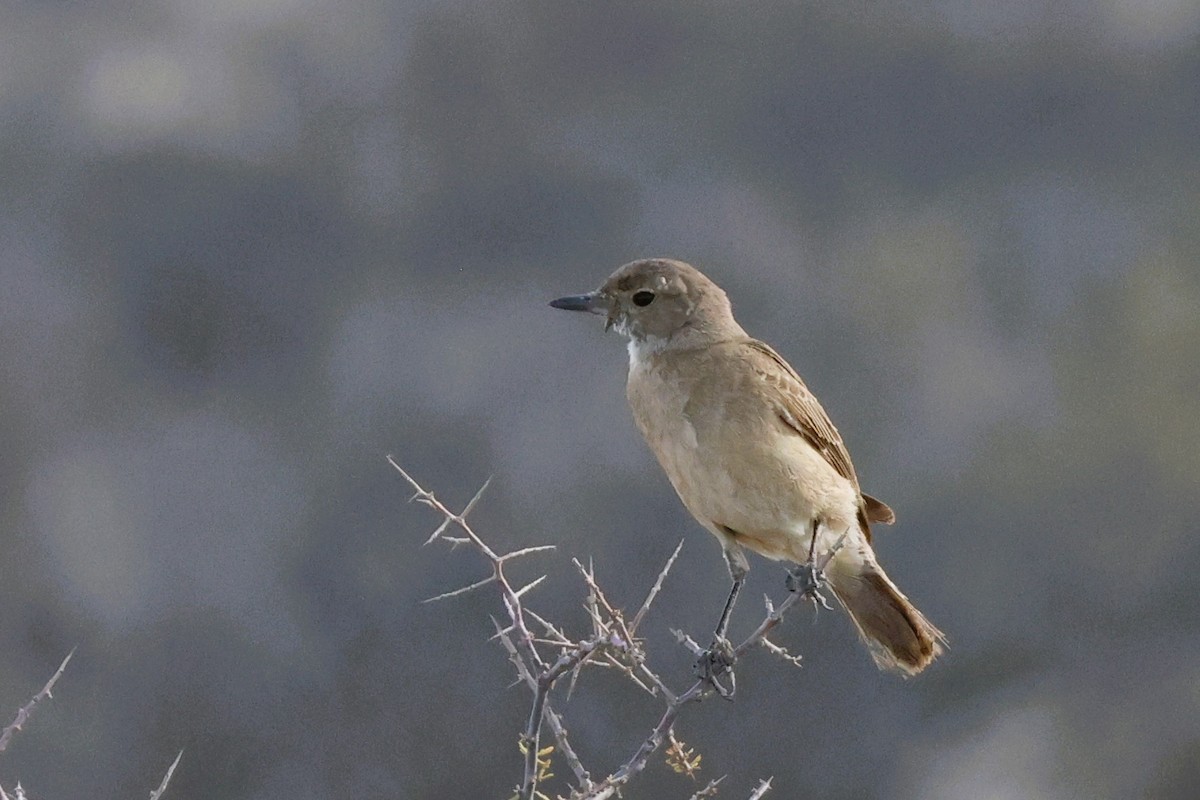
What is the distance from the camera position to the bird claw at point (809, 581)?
2769 millimetres

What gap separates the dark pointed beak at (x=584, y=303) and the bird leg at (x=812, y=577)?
0.65 m

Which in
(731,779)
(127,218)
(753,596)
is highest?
(127,218)

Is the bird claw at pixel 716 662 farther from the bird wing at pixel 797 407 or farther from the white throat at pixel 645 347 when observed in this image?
the white throat at pixel 645 347

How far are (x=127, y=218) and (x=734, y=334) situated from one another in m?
3.39

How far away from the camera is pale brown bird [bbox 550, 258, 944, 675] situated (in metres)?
2.94

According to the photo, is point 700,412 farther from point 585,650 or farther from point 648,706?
point 648,706

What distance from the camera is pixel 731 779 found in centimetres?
529

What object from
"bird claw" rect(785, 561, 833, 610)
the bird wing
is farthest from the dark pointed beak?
"bird claw" rect(785, 561, 833, 610)

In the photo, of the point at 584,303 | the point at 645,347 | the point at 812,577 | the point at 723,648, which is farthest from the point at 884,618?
the point at 584,303

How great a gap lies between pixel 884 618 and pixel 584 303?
37.9 inches

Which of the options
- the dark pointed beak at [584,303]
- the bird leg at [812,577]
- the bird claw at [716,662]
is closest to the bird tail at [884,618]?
the bird leg at [812,577]

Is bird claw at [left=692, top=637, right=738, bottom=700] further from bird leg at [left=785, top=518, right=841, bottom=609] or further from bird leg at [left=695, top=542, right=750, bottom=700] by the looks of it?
bird leg at [left=785, top=518, right=841, bottom=609]

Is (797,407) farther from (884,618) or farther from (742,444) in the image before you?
(884,618)

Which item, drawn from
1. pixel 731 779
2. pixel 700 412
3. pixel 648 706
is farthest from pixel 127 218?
pixel 700 412
